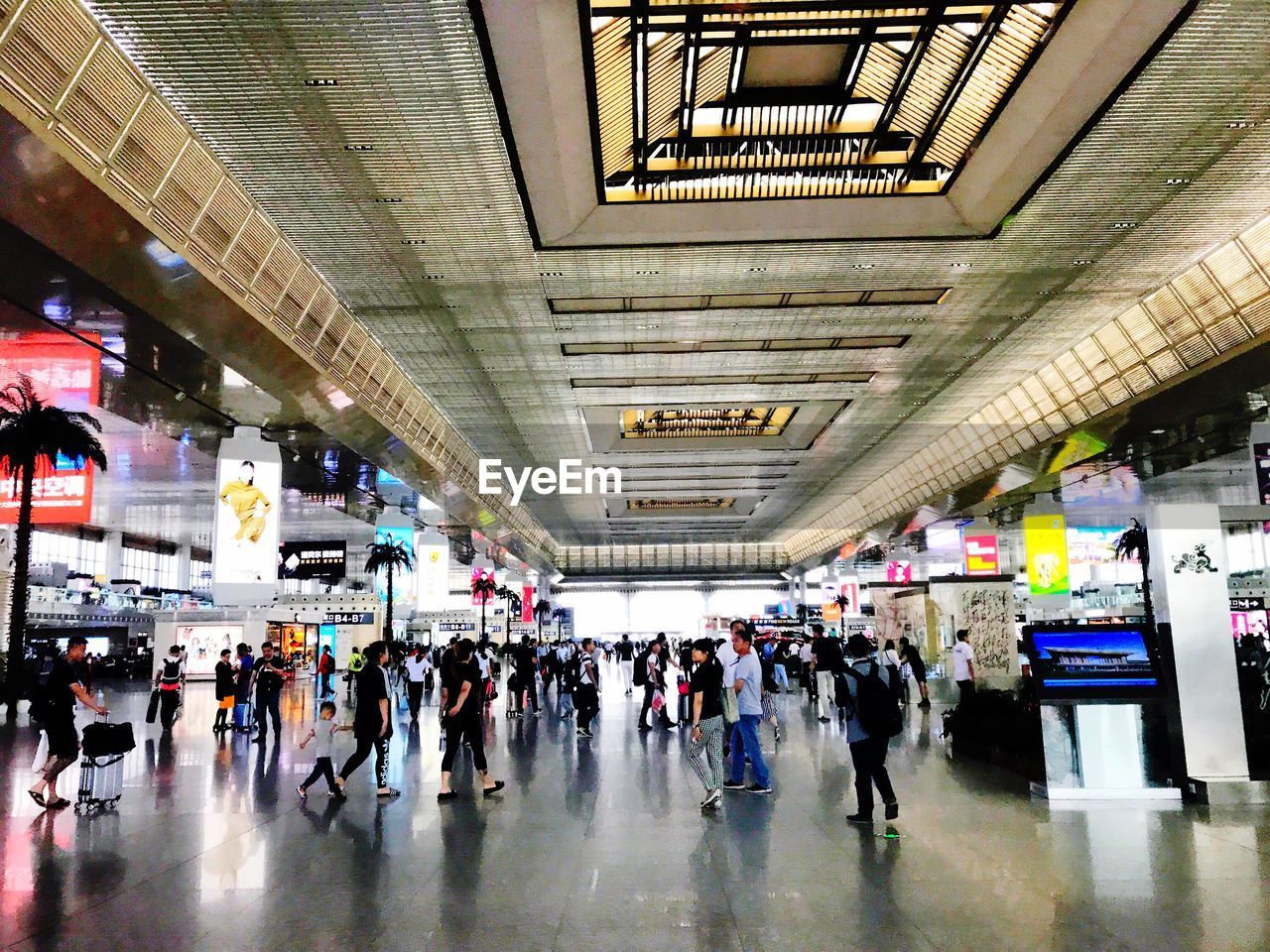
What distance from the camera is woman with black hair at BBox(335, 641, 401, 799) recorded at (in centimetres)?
1077

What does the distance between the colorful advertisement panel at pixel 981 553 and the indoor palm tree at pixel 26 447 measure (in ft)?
75.2

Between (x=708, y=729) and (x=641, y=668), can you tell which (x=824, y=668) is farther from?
(x=708, y=729)

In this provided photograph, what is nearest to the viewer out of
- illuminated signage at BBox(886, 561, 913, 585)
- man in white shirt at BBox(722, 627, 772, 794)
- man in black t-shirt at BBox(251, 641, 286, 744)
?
man in white shirt at BBox(722, 627, 772, 794)

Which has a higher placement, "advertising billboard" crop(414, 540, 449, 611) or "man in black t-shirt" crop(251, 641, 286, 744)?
"advertising billboard" crop(414, 540, 449, 611)

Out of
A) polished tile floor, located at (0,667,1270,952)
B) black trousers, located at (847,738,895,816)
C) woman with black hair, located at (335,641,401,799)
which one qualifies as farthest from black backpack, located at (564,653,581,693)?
black trousers, located at (847,738,895,816)

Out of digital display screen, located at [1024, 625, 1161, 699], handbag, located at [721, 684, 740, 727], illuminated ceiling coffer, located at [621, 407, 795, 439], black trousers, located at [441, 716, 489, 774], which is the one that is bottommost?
black trousers, located at [441, 716, 489, 774]

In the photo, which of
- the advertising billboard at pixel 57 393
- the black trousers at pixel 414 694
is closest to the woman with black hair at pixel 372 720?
the advertising billboard at pixel 57 393

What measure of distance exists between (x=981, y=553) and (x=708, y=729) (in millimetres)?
20403

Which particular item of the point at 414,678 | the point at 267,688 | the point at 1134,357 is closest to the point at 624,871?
the point at 267,688

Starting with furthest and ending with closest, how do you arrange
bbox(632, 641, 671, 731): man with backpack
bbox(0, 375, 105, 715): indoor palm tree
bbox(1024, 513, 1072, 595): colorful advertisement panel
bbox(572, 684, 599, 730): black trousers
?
bbox(1024, 513, 1072, 595): colorful advertisement panel < bbox(632, 641, 671, 731): man with backpack < bbox(0, 375, 105, 715): indoor palm tree < bbox(572, 684, 599, 730): black trousers

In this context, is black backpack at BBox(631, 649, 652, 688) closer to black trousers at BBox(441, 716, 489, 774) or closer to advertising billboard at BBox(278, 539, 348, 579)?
black trousers at BBox(441, 716, 489, 774)

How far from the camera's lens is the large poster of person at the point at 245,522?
520 inches

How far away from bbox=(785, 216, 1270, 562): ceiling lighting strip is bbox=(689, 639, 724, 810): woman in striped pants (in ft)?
28.3

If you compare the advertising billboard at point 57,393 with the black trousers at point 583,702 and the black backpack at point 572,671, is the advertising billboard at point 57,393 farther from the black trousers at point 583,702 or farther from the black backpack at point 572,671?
the black backpack at point 572,671
